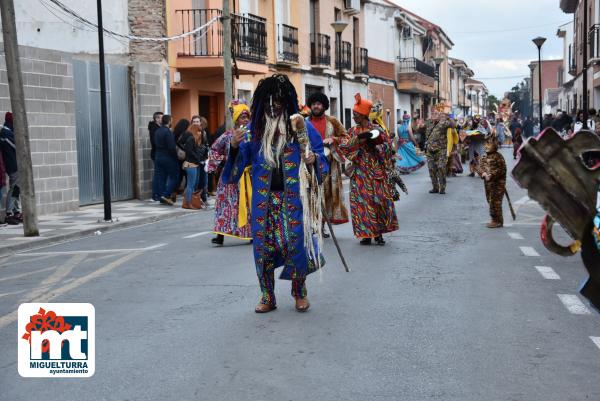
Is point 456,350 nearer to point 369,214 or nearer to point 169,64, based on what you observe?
point 369,214

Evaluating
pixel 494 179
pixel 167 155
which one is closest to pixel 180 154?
pixel 167 155

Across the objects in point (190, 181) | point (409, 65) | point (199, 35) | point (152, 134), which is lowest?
point (190, 181)

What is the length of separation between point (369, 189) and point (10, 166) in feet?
21.5

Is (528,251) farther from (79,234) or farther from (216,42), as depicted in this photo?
(216,42)

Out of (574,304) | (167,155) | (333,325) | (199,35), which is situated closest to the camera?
(333,325)

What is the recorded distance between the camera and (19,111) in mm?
12086

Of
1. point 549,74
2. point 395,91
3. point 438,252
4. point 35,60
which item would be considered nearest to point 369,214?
point 438,252

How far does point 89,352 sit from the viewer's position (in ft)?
17.2

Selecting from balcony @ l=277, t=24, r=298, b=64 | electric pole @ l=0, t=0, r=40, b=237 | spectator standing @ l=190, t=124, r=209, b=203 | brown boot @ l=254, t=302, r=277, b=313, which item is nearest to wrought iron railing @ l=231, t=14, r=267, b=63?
balcony @ l=277, t=24, r=298, b=64

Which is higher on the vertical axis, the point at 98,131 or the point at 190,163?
the point at 98,131

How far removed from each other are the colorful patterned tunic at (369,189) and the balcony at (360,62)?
2889 centimetres

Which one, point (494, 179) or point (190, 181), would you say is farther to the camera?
point (190, 181)

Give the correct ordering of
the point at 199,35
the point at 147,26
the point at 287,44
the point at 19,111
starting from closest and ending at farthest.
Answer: the point at 19,111 → the point at 147,26 → the point at 199,35 → the point at 287,44

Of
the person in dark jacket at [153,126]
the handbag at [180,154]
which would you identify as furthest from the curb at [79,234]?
the person in dark jacket at [153,126]
